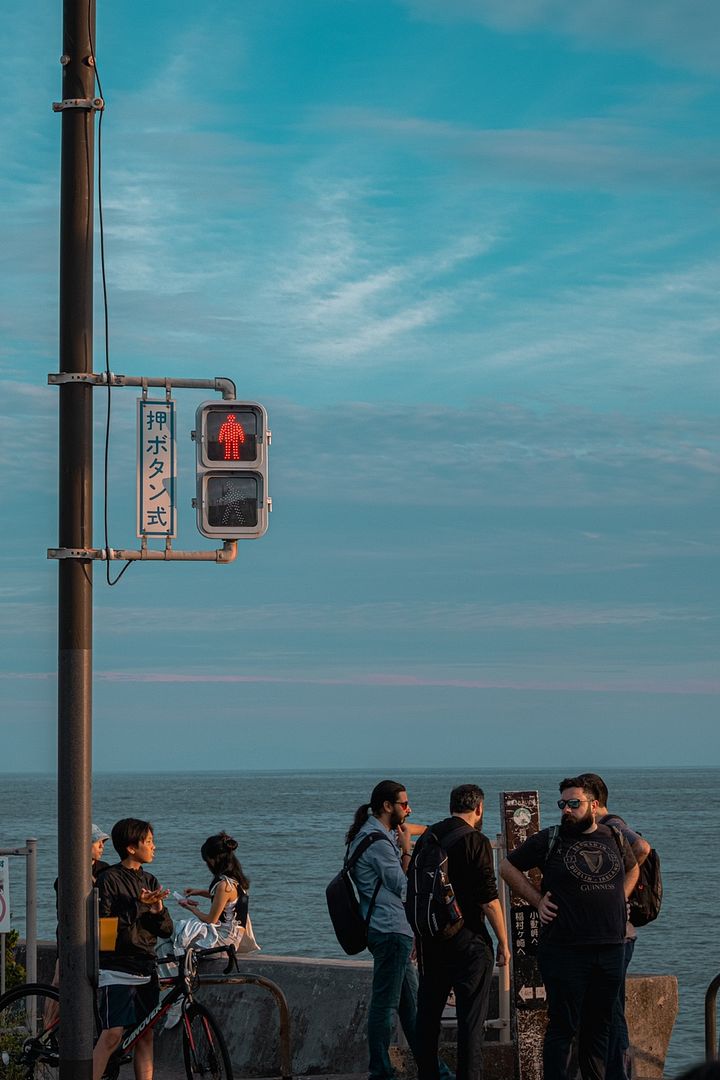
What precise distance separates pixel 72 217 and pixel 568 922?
13.8ft

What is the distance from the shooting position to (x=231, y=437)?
22.2 feet

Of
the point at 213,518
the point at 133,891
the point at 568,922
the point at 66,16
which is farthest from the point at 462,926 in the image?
the point at 66,16

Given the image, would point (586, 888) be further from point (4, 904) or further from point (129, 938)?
point (4, 904)

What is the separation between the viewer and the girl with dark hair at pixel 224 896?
30.0 ft

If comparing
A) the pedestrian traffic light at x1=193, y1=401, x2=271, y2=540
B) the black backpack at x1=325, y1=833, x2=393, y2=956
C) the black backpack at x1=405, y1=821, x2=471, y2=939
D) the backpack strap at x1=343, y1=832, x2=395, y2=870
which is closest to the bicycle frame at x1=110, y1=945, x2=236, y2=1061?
the black backpack at x1=325, y1=833, x2=393, y2=956

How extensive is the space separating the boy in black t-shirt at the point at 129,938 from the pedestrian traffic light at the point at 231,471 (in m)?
1.84

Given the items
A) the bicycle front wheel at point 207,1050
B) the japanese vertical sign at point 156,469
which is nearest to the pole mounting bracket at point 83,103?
the japanese vertical sign at point 156,469

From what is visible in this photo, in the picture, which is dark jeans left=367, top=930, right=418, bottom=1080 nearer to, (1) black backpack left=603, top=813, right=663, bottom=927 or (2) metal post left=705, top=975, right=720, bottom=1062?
(1) black backpack left=603, top=813, right=663, bottom=927

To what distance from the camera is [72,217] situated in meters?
6.72

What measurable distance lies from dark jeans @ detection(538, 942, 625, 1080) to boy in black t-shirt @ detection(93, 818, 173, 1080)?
2062mm

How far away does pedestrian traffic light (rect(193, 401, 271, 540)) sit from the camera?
6.75 m

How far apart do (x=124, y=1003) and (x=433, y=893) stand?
1743 mm

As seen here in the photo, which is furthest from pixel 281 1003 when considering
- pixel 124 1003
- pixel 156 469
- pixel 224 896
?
pixel 156 469

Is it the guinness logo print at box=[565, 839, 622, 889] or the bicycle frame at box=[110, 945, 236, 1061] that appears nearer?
the guinness logo print at box=[565, 839, 622, 889]
